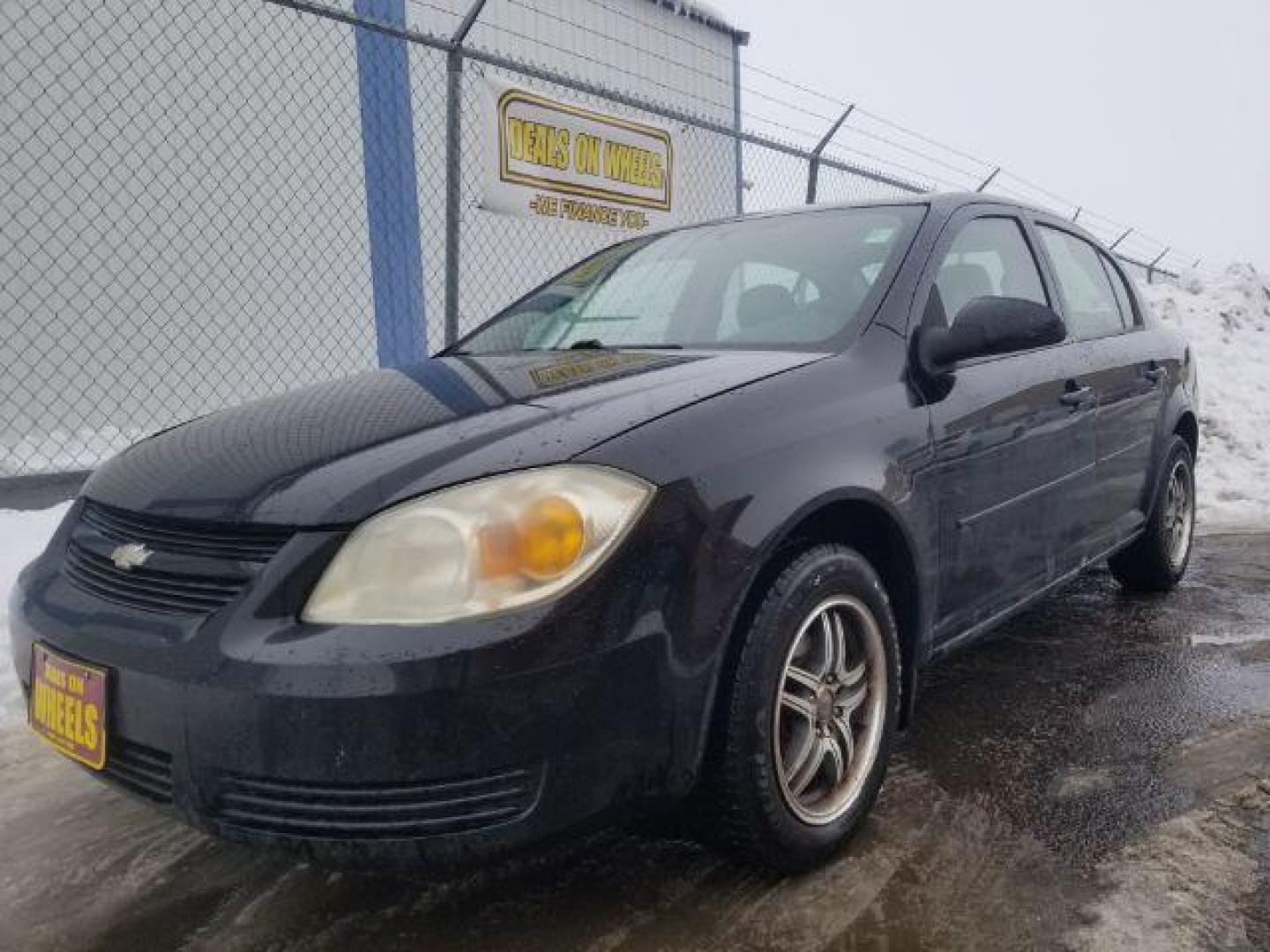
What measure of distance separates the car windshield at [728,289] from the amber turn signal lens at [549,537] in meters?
0.94

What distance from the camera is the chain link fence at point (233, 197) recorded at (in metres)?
5.73

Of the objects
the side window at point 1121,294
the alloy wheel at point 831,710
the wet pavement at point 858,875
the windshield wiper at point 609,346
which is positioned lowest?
the wet pavement at point 858,875

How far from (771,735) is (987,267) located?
5.58 ft

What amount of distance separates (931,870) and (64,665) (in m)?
1.70

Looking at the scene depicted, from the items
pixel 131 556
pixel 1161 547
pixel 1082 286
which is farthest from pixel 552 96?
pixel 131 556

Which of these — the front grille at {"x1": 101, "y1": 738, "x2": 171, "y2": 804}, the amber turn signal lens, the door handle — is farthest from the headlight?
the door handle

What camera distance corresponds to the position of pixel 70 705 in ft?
5.83

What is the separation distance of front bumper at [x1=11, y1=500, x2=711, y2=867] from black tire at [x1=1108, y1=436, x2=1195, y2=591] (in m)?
2.93

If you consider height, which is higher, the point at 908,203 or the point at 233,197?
the point at 233,197

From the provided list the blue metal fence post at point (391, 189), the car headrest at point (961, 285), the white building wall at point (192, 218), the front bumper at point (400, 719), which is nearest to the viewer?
the front bumper at point (400, 719)

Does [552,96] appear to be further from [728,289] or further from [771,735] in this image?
[771,735]

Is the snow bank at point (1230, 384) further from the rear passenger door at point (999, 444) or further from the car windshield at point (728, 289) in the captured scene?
the car windshield at point (728, 289)

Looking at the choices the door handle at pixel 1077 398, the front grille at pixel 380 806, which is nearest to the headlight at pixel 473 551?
the front grille at pixel 380 806

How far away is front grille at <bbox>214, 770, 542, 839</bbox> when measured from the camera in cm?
150
